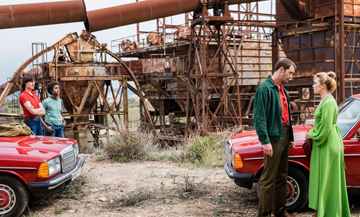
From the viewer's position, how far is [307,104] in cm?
1555

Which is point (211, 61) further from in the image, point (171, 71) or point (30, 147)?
point (30, 147)

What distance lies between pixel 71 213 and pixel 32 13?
21.9 ft

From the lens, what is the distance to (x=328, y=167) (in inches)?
158

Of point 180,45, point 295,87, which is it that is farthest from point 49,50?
point 295,87

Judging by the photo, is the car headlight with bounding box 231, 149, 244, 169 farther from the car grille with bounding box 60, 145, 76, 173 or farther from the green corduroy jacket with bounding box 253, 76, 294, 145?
the car grille with bounding box 60, 145, 76, 173

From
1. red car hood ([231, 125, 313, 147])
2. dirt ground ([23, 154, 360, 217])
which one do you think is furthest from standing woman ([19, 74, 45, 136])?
red car hood ([231, 125, 313, 147])

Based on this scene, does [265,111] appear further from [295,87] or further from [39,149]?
[295,87]

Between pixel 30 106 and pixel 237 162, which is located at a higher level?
pixel 30 106

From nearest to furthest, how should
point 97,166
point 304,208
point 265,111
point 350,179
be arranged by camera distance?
point 265,111, point 350,179, point 304,208, point 97,166

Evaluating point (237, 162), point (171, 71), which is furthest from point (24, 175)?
point (171, 71)

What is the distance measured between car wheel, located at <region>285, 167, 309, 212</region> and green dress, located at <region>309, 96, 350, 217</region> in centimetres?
72

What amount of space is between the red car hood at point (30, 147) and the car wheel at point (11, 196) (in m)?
0.33

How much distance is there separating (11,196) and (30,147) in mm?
793

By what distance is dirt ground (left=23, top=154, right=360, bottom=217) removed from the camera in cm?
532
